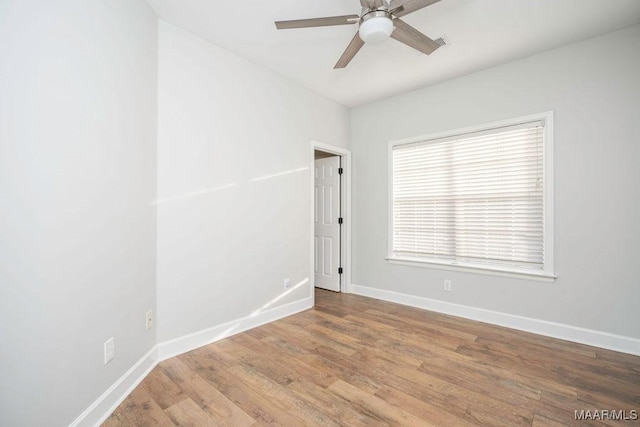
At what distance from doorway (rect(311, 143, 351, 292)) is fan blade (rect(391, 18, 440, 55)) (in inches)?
81.4

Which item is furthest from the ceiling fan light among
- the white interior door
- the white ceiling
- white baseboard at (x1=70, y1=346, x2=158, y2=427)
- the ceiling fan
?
white baseboard at (x1=70, y1=346, x2=158, y2=427)

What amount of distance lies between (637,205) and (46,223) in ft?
13.5

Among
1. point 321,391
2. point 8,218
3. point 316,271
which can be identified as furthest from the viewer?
Result: point 316,271

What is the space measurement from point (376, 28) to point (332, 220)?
291 cm

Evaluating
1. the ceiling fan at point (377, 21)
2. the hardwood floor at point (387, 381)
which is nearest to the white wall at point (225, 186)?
the hardwood floor at point (387, 381)

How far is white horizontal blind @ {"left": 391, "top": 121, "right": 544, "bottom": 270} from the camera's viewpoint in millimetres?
2961

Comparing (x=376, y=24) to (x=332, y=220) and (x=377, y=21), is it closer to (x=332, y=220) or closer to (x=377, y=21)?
(x=377, y=21)

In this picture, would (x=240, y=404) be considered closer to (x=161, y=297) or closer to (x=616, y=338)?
(x=161, y=297)

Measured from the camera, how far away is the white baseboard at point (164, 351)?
1639 millimetres

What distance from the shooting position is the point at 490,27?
243 cm

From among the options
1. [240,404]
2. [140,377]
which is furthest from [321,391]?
[140,377]

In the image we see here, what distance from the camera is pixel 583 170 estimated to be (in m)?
2.66

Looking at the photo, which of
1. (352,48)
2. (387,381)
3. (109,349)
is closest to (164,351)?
(109,349)

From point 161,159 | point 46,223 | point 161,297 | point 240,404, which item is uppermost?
point 161,159
